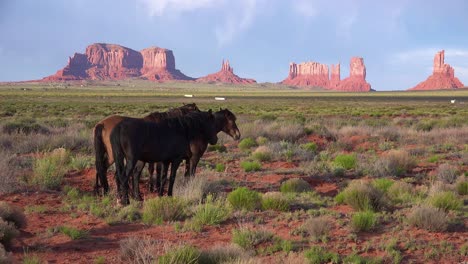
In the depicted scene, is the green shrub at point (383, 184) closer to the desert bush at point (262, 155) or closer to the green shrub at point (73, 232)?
the desert bush at point (262, 155)

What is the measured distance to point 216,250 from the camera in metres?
5.41

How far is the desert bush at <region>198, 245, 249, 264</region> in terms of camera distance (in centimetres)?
519

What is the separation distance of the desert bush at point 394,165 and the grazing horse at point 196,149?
3.71m

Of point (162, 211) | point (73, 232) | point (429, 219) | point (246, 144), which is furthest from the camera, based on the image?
point (246, 144)

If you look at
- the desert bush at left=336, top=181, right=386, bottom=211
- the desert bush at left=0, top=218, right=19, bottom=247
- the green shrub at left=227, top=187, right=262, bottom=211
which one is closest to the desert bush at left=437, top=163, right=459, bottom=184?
the desert bush at left=336, top=181, right=386, bottom=211

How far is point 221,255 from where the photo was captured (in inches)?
208

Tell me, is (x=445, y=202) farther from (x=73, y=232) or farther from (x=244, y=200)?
(x=73, y=232)

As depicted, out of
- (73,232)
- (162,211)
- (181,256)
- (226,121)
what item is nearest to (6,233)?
(73,232)

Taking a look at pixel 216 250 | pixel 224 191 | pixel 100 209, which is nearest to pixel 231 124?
A: pixel 224 191

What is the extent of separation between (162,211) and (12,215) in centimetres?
214

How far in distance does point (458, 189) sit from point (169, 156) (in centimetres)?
599

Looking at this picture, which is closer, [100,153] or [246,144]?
[100,153]

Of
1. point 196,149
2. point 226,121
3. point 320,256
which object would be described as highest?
point 226,121

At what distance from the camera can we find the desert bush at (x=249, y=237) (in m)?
6.08
